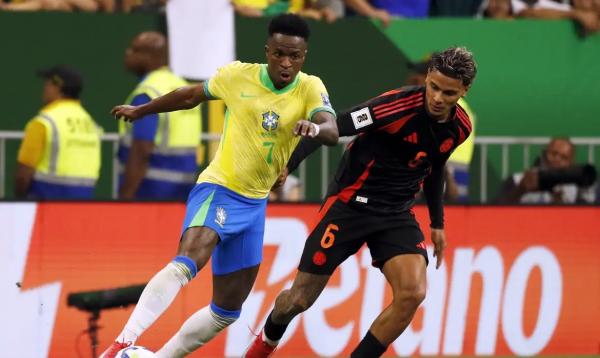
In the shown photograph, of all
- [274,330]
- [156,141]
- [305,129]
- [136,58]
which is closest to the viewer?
[305,129]

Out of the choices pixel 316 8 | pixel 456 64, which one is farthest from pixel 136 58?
pixel 456 64

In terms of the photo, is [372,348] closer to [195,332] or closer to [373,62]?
[195,332]

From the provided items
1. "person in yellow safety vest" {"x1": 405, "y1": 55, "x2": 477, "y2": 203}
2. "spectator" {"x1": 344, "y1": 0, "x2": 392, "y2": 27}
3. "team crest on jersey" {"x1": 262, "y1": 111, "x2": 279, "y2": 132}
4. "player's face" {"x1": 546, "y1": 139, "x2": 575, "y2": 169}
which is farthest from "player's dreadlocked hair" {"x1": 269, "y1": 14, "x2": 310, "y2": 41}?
"spectator" {"x1": 344, "y1": 0, "x2": 392, "y2": 27}

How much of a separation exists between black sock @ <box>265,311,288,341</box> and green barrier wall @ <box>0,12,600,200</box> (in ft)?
12.8

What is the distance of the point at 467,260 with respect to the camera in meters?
12.9

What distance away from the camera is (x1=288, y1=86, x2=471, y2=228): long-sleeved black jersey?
9.71m

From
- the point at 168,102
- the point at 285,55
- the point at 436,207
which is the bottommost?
the point at 436,207

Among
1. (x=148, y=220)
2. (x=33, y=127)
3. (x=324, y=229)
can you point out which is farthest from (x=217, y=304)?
(x=33, y=127)

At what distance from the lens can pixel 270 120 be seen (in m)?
9.73

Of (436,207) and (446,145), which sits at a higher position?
(446,145)

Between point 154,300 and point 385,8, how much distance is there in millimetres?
6380

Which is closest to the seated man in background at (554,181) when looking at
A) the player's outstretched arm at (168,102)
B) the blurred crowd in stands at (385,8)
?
Result: the blurred crowd in stands at (385,8)

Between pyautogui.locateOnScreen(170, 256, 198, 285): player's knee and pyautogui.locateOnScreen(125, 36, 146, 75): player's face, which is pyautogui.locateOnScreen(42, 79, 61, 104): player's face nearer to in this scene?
pyautogui.locateOnScreen(125, 36, 146, 75): player's face

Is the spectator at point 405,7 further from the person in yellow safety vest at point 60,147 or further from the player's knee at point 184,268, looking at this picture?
the player's knee at point 184,268
